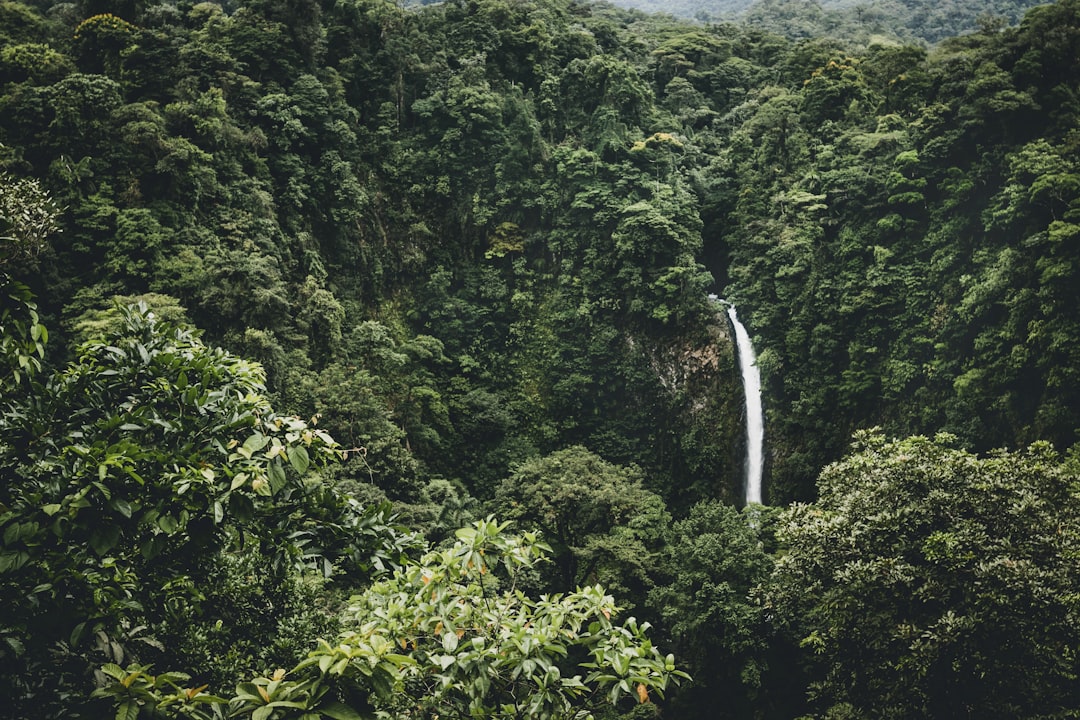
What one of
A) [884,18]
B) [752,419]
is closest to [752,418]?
[752,419]

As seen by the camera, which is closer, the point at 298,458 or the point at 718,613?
the point at 298,458

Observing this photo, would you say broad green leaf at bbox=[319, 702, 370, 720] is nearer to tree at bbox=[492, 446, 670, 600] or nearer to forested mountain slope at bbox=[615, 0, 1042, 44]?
tree at bbox=[492, 446, 670, 600]

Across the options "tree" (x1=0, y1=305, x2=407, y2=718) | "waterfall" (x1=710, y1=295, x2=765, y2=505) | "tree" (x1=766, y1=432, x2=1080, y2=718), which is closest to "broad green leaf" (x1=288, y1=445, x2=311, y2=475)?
"tree" (x1=0, y1=305, x2=407, y2=718)

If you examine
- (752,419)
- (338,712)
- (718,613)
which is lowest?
(718,613)

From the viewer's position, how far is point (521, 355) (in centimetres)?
2061

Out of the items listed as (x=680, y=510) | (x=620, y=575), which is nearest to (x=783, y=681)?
(x=620, y=575)

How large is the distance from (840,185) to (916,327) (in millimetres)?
4816

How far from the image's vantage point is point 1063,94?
47.5ft

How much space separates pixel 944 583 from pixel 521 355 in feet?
47.2

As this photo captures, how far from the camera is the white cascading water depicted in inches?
719

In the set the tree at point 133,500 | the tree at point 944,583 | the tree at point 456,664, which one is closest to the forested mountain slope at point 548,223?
the tree at point 944,583

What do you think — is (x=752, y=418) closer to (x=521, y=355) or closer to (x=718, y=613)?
(x=521, y=355)

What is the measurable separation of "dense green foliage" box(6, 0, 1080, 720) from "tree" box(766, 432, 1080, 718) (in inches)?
2.0

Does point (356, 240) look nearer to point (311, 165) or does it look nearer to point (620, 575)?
point (311, 165)
